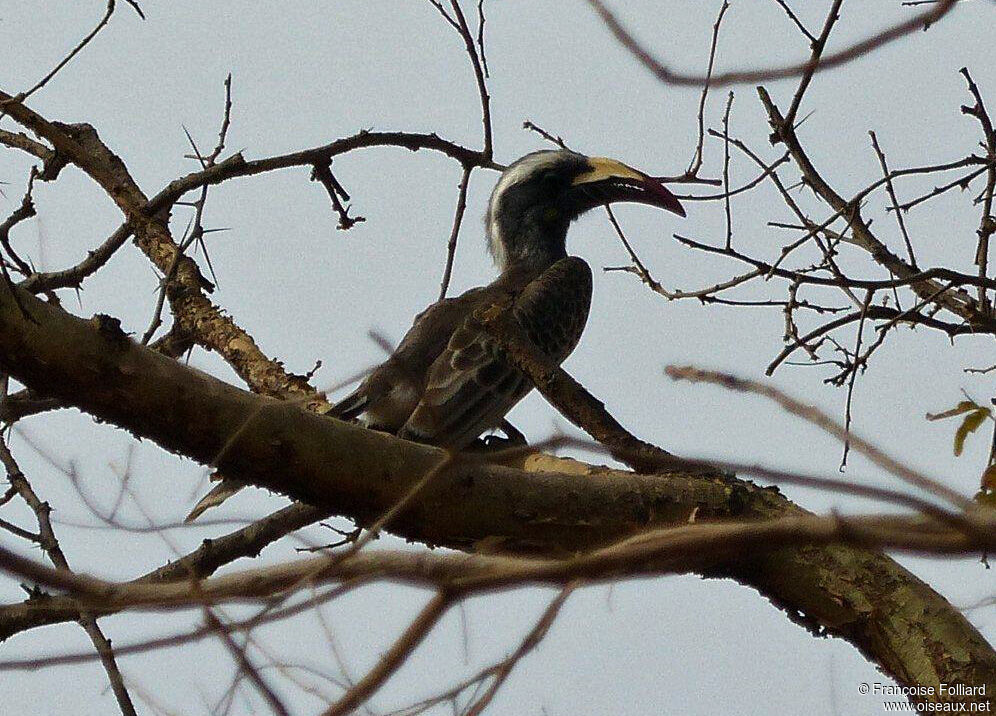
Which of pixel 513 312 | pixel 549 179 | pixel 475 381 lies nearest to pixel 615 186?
pixel 549 179

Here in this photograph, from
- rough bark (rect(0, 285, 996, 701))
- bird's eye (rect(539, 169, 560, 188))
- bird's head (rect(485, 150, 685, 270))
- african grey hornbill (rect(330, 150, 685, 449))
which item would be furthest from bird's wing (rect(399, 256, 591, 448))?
bird's eye (rect(539, 169, 560, 188))

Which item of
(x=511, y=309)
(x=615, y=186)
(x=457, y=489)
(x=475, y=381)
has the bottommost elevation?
(x=457, y=489)

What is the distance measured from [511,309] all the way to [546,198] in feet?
5.29

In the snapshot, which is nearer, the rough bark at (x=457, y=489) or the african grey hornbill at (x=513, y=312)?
the rough bark at (x=457, y=489)

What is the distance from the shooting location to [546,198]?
A: 711cm

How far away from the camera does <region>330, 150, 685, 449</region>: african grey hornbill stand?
15.3 feet

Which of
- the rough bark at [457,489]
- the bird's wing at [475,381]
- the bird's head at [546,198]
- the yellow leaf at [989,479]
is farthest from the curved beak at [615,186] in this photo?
the yellow leaf at [989,479]

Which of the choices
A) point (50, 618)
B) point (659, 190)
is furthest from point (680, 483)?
point (659, 190)

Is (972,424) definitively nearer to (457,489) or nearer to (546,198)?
(457,489)

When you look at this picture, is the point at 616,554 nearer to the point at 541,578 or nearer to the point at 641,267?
the point at 541,578

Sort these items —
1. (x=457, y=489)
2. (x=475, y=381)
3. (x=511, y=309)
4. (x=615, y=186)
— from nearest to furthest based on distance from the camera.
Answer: (x=457, y=489) → (x=475, y=381) → (x=511, y=309) → (x=615, y=186)

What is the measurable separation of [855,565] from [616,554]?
2.54 m

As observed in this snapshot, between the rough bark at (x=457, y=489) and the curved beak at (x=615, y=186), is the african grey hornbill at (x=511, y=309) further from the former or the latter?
the rough bark at (x=457, y=489)

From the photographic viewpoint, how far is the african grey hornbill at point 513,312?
464 centimetres
